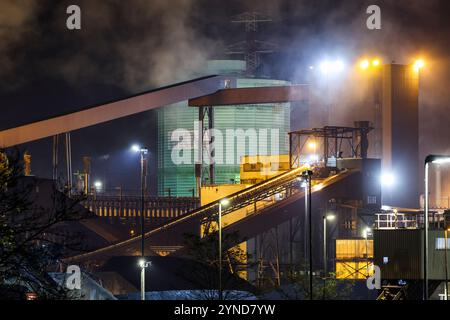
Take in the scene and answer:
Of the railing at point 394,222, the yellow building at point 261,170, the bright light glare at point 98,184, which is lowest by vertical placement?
the railing at point 394,222

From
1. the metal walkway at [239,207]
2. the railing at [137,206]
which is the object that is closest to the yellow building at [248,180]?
the metal walkway at [239,207]

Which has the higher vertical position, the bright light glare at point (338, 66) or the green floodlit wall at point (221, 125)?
the bright light glare at point (338, 66)

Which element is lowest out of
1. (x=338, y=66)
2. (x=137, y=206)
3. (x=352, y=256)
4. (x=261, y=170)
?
(x=352, y=256)

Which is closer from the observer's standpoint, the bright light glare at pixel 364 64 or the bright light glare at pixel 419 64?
the bright light glare at pixel 419 64

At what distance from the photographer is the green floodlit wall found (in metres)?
71.8

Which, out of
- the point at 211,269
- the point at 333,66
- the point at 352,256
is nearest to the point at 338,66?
the point at 333,66

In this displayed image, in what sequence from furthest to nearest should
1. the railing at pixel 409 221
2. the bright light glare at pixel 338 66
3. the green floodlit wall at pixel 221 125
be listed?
the green floodlit wall at pixel 221 125 → the bright light glare at pixel 338 66 → the railing at pixel 409 221

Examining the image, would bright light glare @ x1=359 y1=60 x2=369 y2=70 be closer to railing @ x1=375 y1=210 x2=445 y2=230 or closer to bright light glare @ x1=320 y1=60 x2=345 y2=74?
bright light glare @ x1=320 y1=60 x2=345 y2=74

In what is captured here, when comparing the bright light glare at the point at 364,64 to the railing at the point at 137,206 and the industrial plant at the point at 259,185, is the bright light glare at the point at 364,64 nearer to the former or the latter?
the industrial plant at the point at 259,185

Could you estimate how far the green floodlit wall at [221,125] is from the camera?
71750 millimetres

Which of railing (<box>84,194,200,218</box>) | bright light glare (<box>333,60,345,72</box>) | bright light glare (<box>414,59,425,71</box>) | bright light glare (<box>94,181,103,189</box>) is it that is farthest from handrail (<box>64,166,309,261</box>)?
bright light glare (<box>94,181,103,189</box>)

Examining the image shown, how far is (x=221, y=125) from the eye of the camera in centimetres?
7175

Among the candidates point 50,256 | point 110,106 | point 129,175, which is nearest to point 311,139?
point 110,106

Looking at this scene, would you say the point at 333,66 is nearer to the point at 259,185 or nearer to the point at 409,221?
the point at 259,185
